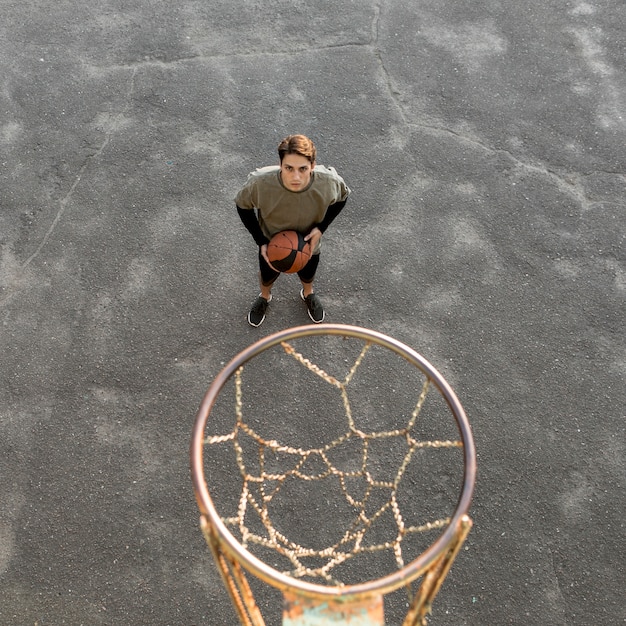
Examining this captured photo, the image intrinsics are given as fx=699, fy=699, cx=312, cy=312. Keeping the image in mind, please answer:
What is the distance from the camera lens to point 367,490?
14.3 ft

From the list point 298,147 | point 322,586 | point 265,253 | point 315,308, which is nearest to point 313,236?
point 265,253

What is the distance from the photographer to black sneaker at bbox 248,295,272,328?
497cm

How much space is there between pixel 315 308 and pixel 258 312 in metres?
0.41

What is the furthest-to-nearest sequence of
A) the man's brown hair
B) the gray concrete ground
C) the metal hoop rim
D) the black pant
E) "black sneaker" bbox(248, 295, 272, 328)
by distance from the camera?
"black sneaker" bbox(248, 295, 272, 328), the black pant, the gray concrete ground, the man's brown hair, the metal hoop rim

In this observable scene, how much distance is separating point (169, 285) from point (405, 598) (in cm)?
270

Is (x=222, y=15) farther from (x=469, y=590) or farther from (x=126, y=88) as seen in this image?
(x=469, y=590)

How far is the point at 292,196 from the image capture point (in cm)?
398

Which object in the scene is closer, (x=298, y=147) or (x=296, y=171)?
(x=298, y=147)

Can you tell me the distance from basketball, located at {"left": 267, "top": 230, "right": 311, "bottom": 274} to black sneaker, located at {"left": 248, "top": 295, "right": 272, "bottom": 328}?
67cm

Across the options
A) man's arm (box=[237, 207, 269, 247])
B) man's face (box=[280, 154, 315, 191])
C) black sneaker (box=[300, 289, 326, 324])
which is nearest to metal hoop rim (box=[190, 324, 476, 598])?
man's face (box=[280, 154, 315, 191])

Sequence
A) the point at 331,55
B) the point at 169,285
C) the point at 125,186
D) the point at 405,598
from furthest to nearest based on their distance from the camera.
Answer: the point at 331,55 → the point at 125,186 → the point at 169,285 → the point at 405,598

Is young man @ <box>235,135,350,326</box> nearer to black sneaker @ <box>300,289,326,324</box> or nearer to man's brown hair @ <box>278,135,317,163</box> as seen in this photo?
man's brown hair @ <box>278,135,317,163</box>

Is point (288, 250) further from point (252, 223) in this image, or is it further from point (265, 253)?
point (252, 223)

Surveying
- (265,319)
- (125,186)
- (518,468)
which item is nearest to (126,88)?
(125,186)
